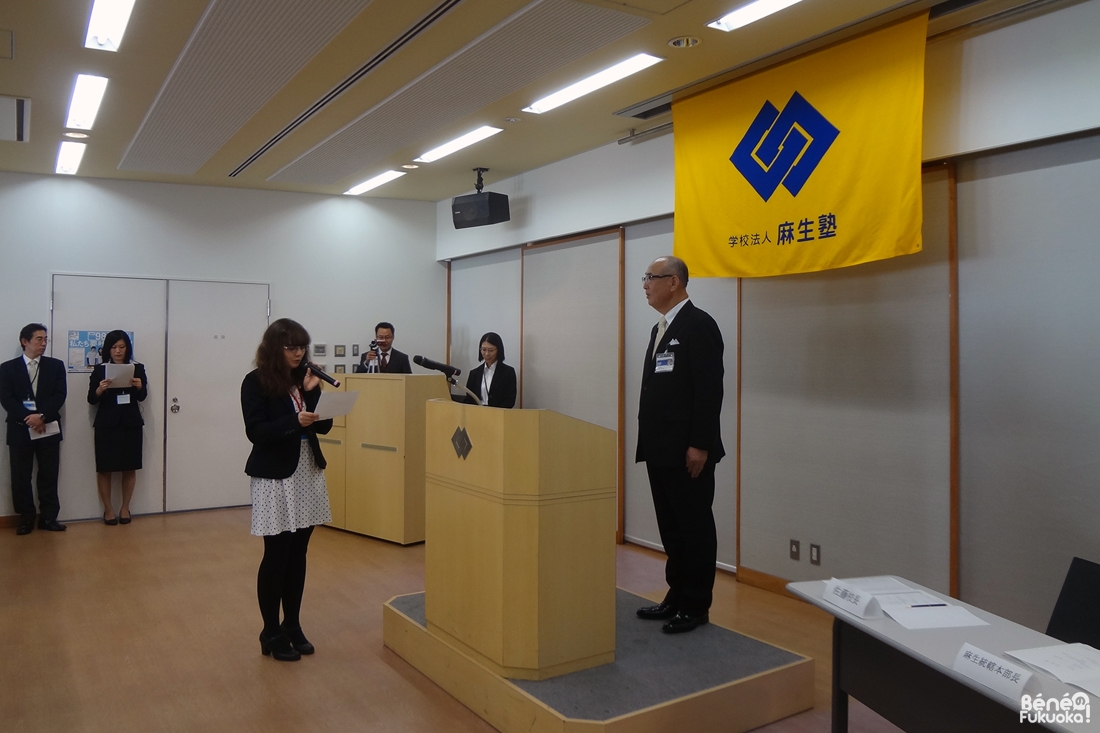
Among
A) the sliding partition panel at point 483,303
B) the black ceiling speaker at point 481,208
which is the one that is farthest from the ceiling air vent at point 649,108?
the sliding partition panel at point 483,303

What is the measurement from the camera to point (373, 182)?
7.50 metres

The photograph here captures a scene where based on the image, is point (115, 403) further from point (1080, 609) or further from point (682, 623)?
point (1080, 609)

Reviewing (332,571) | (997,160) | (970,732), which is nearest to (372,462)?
(332,571)

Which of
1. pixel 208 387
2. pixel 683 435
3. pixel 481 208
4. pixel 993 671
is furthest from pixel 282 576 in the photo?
pixel 208 387

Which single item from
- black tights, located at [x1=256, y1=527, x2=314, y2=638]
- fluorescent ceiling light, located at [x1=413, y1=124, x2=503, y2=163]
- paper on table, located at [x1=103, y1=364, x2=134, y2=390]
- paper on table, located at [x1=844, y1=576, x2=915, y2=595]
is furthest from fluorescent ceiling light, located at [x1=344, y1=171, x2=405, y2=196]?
paper on table, located at [x1=844, y1=576, x2=915, y2=595]

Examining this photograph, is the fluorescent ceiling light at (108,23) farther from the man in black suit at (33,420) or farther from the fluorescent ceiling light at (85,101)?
the man in black suit at (33,420)

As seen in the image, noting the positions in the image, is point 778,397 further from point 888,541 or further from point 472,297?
point 472,297

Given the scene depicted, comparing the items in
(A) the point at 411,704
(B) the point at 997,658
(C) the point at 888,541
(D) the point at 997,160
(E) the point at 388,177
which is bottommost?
(A) the point at 411,704

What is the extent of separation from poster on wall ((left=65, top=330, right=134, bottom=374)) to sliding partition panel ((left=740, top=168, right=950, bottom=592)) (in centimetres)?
580

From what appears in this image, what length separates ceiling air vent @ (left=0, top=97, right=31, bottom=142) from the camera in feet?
16.5

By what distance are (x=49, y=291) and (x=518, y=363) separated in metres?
4.25

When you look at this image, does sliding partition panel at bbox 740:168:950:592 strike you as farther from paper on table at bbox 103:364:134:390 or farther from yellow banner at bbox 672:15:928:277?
paper on table at bbox 103:364:134:390

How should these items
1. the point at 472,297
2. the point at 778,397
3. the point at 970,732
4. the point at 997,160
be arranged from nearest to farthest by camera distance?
the point at 970,732 < the point at 997,160 < the point at 778,397 < the point at 472,297

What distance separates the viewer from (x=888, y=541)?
4.21 m
